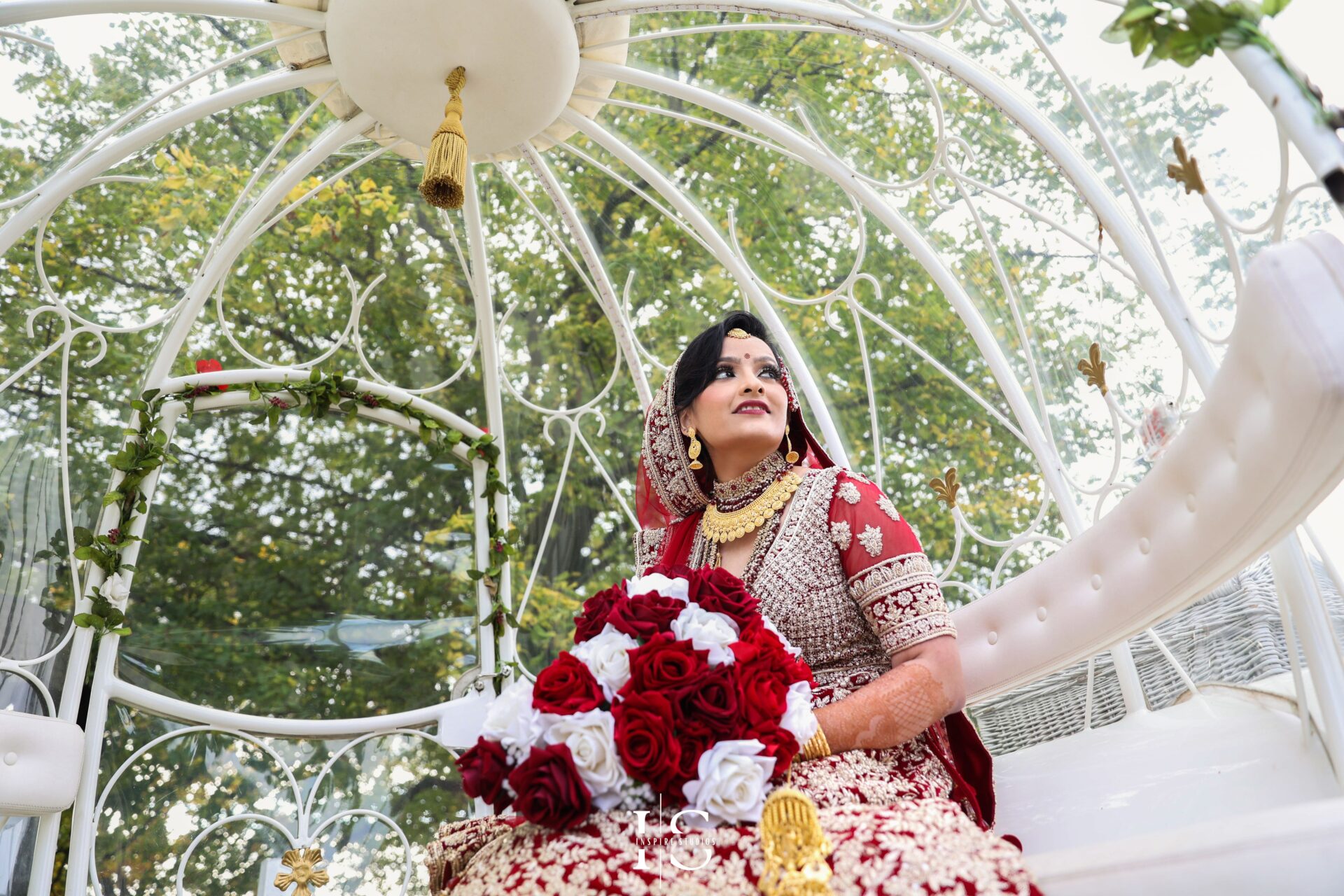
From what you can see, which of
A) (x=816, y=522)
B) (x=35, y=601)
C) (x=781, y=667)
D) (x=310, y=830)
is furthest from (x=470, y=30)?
(x=310, y=830)

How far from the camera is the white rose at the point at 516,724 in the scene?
5.81 feet

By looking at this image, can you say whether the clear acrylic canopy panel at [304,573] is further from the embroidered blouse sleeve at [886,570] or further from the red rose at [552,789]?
the red rose at [552,789]

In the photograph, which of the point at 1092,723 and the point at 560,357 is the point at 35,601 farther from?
the point at 1092,723

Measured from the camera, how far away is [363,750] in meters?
4.52

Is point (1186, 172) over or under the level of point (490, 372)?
under

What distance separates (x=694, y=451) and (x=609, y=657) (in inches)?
43.8

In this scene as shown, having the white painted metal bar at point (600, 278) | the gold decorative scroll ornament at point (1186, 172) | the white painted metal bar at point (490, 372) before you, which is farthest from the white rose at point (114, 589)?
the gold decorative scroll ornament at point (1186, 172)

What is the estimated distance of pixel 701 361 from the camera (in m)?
2.93

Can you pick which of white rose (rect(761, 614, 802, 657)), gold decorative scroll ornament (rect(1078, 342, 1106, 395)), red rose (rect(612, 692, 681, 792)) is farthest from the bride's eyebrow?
red rose (rect(612, 692, 681, 792))

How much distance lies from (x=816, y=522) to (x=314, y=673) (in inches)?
→ 115

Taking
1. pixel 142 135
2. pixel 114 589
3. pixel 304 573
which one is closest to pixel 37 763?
pixel 114 589

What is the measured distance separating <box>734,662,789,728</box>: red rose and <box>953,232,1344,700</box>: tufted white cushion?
0.89 metres

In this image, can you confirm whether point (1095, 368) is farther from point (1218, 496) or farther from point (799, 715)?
point (799, 715)

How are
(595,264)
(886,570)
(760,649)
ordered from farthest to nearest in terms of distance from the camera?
(595,264), (886,570), (760,649)
